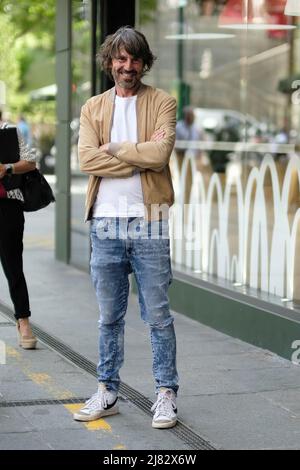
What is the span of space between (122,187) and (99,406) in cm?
121

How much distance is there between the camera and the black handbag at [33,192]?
696 cm

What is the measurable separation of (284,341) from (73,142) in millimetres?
5781

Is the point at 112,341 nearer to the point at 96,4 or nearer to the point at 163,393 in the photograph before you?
the point at 163,393

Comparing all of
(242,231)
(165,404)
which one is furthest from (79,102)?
(165,404)

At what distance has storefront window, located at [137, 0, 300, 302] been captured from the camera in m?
7.78

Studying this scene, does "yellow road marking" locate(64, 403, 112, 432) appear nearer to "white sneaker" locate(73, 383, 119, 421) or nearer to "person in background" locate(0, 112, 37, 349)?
"white sneaker" locate(73, 383, 119, 421)

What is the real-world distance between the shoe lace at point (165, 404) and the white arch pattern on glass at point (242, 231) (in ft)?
7.79

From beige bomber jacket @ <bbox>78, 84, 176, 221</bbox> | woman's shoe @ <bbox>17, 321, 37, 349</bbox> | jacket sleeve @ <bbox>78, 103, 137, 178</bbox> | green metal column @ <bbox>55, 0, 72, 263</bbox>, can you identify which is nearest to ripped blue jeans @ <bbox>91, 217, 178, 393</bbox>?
beige bomber jacket @ <bbox>78, 84, 176, 221</bbox>

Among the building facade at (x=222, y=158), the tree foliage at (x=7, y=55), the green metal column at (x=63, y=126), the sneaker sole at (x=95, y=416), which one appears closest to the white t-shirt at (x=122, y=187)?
the sneaker sole at (x=95, y=416)

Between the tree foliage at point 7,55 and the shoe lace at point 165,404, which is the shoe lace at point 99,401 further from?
the tree foliage at point 7,55

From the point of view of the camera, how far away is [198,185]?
938 centimetres

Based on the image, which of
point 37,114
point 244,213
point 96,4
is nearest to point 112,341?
point 244,213

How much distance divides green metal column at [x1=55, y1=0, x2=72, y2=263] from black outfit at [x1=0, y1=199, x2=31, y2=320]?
14.3ft

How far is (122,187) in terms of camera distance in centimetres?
521
